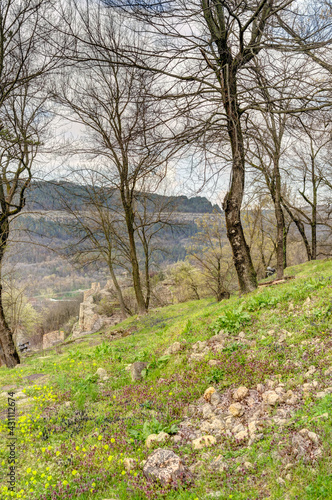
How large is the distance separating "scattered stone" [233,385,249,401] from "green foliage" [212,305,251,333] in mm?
1548

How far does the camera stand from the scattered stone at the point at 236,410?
121 inches

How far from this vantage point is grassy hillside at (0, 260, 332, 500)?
222 cm

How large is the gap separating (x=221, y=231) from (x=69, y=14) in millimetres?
18516

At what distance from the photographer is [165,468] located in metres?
2.43

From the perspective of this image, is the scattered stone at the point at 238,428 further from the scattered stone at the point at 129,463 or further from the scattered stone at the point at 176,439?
the scattered stone at the point at 129,463

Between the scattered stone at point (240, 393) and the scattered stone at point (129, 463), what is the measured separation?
1.25m

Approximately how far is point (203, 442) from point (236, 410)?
0.52 metres

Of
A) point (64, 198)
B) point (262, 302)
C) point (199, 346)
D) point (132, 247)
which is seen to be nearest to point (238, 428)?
point (199, 346)

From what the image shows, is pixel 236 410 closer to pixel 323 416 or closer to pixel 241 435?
pixel 241 435

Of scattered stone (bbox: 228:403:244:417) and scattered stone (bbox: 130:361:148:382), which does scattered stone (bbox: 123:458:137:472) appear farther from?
scattered stone (bbox: 130:361:148:382)

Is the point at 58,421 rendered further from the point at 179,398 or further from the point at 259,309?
the point at 259,309

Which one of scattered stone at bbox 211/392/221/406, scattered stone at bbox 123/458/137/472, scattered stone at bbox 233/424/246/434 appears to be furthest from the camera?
scattered stone at bbox 211/392/221/406

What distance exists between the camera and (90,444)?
311 cm

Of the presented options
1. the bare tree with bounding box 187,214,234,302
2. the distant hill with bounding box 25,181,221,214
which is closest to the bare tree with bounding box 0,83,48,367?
the distant hill with bounding box 25,181,221,214
